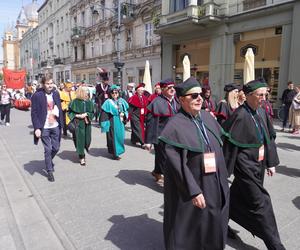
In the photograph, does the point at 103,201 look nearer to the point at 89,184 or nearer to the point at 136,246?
the point at 89,184

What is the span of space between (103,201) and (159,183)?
124 cm

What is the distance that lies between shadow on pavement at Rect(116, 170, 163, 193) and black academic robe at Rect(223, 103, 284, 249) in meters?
2.13

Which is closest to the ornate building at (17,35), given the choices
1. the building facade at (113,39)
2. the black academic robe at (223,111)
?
the building facade at (113,39)

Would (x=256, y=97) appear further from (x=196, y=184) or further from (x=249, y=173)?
(x=196, y=184)

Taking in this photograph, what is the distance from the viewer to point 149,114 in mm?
5664

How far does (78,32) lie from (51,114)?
35485mm

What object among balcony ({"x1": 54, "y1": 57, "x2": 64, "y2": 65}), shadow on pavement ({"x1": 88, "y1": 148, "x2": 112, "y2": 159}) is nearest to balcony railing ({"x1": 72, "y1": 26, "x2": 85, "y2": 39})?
balcony ({"x1": 54, "y1": 57, "x2": 64, "y2": 65})

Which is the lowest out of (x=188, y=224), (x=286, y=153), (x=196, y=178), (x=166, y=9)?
(x=286, y=153)

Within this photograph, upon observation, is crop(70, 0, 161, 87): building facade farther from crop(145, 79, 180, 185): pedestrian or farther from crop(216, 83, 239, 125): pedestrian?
crop(145, 79, 180, 185): pedestrian

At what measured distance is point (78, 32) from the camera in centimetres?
3881

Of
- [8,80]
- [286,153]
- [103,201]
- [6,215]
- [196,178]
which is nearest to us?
[196,178]

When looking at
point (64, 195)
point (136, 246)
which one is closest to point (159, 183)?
point (64, 195)

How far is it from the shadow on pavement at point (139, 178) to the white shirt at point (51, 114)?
5.15 feet

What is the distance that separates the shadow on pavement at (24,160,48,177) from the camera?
6.40 metres
